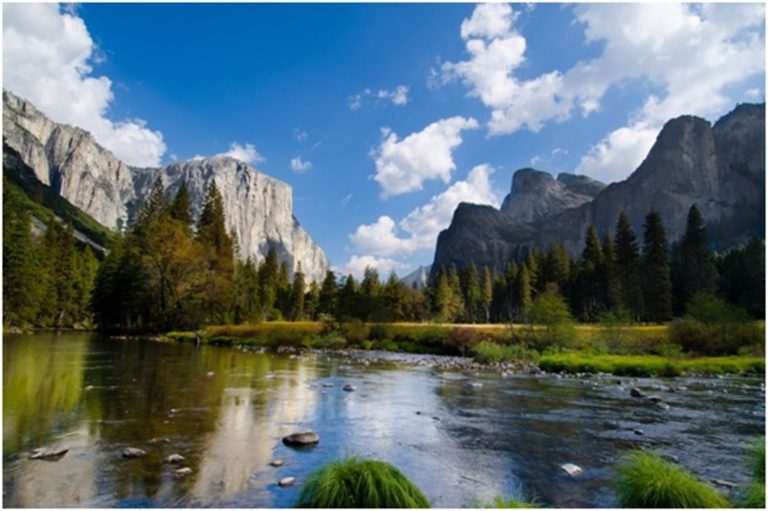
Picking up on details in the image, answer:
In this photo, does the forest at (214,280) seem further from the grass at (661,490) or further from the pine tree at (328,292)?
the grass at (661,490)

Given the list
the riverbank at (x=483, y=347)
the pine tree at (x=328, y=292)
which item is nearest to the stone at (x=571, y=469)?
the riverbank at (x=483, y=347)

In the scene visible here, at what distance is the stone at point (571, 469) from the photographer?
9922 millimetres

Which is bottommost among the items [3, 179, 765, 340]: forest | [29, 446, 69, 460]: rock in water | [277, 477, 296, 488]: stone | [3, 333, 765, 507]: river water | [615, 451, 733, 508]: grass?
[3, 333, 765, 507]: river water

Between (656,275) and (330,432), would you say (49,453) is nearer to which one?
(330,432)

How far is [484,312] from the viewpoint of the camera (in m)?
133

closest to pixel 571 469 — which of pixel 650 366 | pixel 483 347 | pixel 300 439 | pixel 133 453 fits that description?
pixel 300 439

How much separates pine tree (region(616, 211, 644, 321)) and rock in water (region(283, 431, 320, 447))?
238 feet

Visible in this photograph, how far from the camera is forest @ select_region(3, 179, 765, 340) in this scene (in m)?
59.5

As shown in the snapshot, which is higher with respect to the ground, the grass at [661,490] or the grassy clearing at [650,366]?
the grass at [661,490]

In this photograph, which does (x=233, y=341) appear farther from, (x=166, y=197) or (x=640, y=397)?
(x=640, y=397)

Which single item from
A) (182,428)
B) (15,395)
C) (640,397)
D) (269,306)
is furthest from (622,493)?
(269,306)

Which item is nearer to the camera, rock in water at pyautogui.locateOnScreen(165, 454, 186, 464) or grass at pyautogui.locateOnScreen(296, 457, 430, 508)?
grass at pyautogui.locateOnScreen(296, 457, 430, 508)

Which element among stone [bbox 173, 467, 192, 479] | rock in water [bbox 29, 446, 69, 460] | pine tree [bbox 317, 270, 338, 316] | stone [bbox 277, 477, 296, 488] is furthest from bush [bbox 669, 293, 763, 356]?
pine tree [bbox 317, 270, 338, 316]

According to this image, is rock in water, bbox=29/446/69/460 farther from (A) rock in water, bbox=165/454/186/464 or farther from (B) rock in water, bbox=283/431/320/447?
(B) rock in water, bbox=283/431/320/447
